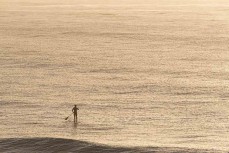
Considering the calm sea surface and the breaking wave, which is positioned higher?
the calm sea surface

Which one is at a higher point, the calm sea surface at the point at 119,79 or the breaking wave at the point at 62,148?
the calm sea surface at the point at 119,79

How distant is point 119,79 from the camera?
2619 centimetres

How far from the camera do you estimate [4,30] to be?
40188mm

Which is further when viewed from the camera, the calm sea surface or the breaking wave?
the calm sea surface

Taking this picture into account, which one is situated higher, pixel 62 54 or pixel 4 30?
pixel 4 30

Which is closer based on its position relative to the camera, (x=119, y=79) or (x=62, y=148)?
(x=62, y=148)

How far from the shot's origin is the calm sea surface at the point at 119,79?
19156 millimetres

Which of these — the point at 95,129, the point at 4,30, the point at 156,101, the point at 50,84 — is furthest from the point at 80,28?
the point at 95,129

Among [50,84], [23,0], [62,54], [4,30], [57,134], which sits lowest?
[57,134]

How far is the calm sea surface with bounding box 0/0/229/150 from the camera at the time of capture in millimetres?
19156

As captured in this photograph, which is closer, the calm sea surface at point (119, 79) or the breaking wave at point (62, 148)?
the breaking wave at point (62, 148)

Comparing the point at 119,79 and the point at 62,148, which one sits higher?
the point at 119,79

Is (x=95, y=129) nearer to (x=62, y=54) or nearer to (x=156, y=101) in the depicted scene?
(x=156, y=101)

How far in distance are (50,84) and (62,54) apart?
6.39 meters
